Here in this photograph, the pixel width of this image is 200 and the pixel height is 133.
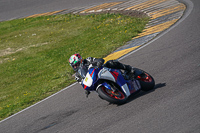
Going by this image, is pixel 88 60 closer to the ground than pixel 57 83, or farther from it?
farther from it

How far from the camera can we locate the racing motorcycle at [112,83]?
695 centimetres

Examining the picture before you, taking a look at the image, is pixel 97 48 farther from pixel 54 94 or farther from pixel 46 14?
pixel 46 14

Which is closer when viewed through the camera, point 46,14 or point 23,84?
point 23,84

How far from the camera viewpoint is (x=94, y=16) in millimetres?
16844

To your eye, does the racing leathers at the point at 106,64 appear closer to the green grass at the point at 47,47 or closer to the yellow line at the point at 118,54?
the green grass at the point at 47,47

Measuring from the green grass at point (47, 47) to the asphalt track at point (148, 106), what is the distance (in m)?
1.50

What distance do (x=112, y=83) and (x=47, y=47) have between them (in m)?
8.43


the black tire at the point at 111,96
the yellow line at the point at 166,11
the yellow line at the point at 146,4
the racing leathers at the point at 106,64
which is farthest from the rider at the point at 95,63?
the yellow line at the point at 146,4

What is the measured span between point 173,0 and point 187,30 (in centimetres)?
492

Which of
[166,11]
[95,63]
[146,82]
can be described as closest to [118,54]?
[146,82]

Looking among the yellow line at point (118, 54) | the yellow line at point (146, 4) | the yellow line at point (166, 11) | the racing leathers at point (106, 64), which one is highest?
the racing leathers at point (106, 64)

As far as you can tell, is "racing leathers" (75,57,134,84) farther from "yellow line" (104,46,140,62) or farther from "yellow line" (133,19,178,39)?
"yellow line" (133,19,178,39)

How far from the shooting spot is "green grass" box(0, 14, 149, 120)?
35.6ft

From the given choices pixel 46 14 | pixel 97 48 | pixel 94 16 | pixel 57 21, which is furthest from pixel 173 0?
pixel 46 14
